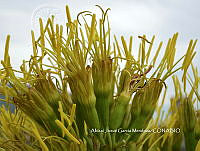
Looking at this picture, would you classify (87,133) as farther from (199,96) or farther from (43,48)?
(199,96)

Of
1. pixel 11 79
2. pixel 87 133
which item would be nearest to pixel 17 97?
pixel 11 79

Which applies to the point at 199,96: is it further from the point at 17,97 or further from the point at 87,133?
the point at 17,97

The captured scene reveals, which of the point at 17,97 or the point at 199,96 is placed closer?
the point at 17,97

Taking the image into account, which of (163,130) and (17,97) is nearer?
(17,97)

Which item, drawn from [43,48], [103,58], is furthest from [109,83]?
[43,48]

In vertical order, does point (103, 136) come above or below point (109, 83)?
below

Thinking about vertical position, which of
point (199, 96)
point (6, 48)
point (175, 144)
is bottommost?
point (175, 144)

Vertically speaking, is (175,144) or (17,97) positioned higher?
(17,97)

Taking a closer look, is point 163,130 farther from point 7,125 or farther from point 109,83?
point 7,125

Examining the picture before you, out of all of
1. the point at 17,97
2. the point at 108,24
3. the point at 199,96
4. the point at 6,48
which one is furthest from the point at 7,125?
the point at 199,96
